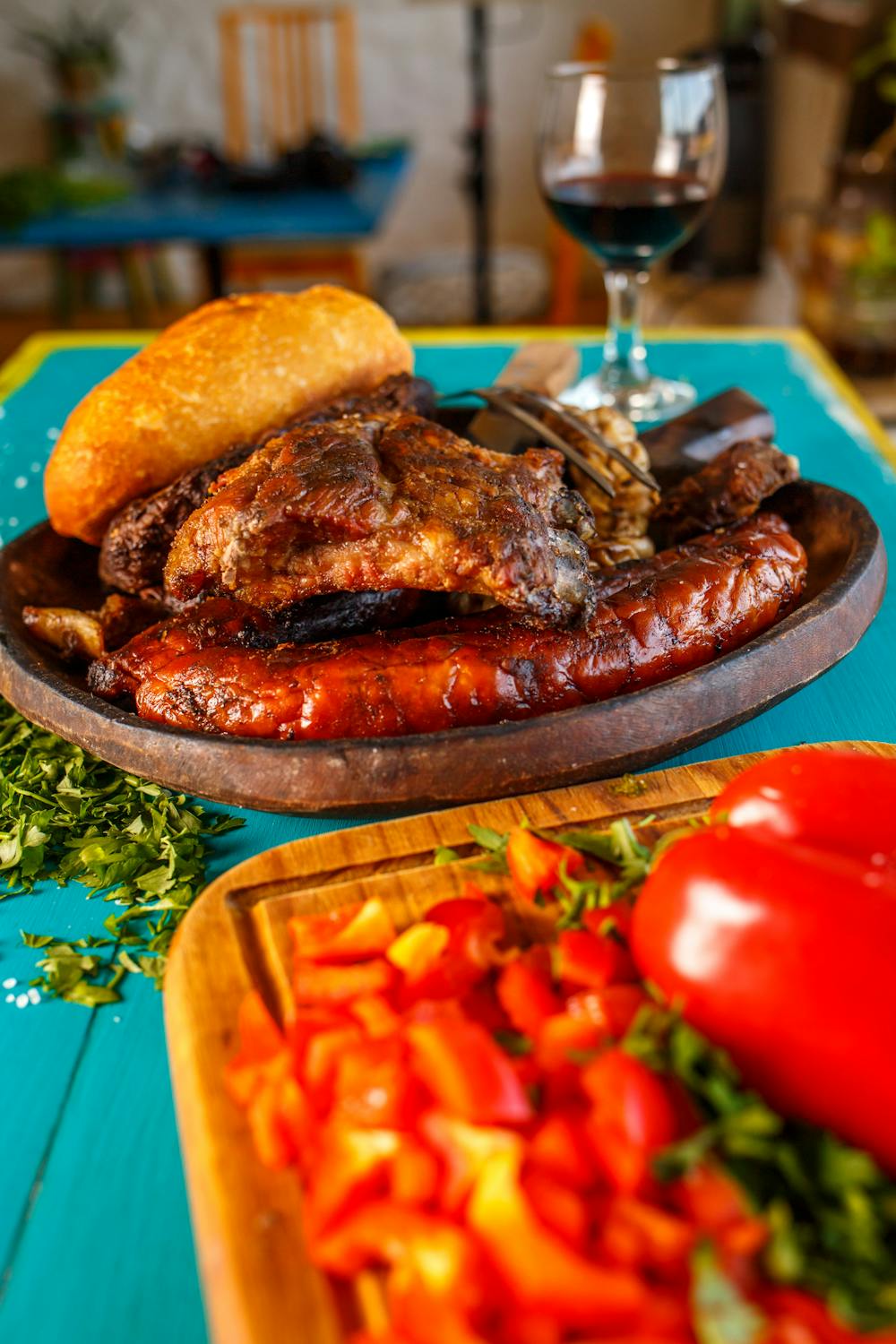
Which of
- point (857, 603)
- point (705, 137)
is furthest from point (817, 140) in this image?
point (857, 603)

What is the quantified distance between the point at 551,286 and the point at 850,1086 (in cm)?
604

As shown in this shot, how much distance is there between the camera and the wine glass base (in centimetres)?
238

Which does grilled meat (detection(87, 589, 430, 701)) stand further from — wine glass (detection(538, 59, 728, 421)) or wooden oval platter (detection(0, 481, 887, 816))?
wine glass (detection(538, 59, 728, 421))

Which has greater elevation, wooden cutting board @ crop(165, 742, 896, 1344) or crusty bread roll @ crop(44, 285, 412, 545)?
crusty bread roll @ crop(44, 285, 412, 545)

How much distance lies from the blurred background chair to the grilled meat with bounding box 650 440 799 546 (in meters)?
4.18

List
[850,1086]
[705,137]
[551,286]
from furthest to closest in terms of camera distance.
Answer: [551,286]
[705,137]
[850,1086]

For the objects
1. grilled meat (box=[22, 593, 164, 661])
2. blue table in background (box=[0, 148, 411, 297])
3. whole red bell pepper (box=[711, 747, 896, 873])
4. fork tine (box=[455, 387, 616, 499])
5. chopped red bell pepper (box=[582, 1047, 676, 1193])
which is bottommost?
blue table in background (box=[0, 148, 411, 297])

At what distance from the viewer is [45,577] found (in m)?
1.62

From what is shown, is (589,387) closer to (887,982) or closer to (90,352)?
(90,352)

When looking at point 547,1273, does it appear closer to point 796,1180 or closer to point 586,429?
point 796,1180

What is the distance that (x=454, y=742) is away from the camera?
115cm

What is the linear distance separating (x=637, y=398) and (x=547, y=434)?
83cm

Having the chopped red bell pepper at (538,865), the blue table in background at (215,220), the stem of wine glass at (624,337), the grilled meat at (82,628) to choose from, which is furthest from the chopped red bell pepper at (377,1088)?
the blue table in background at (215,220)

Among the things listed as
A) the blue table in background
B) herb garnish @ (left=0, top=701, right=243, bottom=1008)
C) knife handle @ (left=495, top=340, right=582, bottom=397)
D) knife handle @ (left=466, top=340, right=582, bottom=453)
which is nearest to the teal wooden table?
herb garnish @ (left=0, top=701, right=243, bottom=1008)
